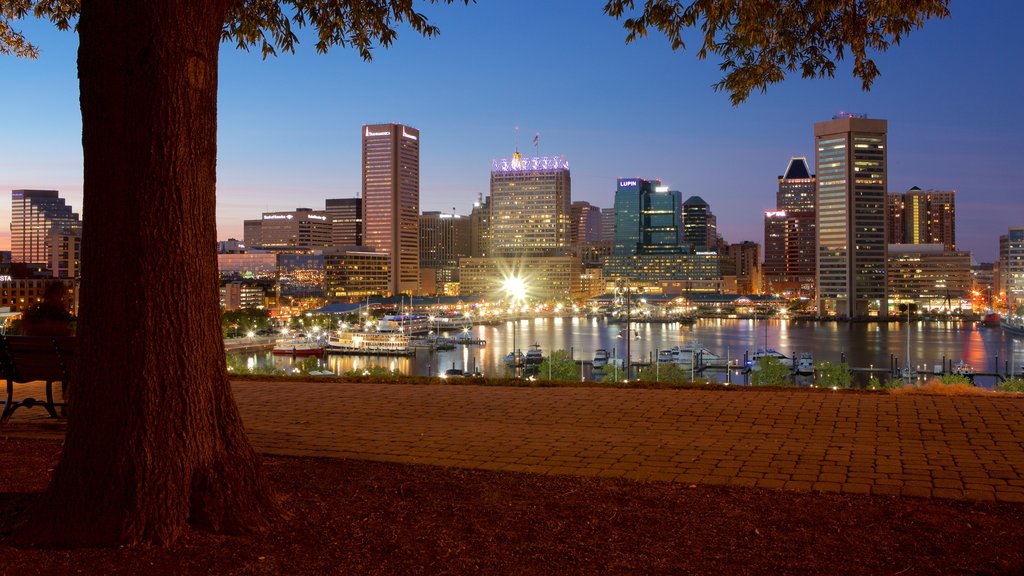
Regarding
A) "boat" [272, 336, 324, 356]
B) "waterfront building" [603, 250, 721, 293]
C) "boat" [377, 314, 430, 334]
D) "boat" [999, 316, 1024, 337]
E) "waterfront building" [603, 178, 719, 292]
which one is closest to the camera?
"boat" [272, 336, 324, 356]

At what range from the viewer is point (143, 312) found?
3357mm

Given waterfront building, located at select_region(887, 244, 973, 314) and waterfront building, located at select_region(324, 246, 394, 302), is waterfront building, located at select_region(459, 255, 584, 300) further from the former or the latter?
waterfront building, located at select_region(887, 244, 973, 314)

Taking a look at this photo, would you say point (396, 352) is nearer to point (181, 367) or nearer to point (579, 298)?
point (181, 367)

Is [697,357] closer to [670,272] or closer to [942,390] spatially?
[942,390]

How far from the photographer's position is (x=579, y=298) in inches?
5881

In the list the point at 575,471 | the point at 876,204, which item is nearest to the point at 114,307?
the point at 575,471

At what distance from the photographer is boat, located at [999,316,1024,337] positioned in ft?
267

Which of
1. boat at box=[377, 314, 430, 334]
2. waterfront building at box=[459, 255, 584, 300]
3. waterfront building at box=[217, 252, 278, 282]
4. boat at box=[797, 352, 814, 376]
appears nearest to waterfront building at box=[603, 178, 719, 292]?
waterfront building at box=[459, 255, 584, 300]

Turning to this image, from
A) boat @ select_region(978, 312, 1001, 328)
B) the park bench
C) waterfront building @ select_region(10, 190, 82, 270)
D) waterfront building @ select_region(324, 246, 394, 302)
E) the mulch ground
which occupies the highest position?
waterfront building @ select_region(10, 190, 82, 270)

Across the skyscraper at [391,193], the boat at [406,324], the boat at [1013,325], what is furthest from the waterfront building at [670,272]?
the boat at [406,324]

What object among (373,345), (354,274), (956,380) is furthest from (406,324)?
(956,380)

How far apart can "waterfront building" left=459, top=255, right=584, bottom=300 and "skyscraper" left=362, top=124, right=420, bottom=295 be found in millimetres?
15491

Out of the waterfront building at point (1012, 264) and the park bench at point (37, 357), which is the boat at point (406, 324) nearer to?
the park bench at point (37, 357)

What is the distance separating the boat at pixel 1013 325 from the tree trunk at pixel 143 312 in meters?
92.2
